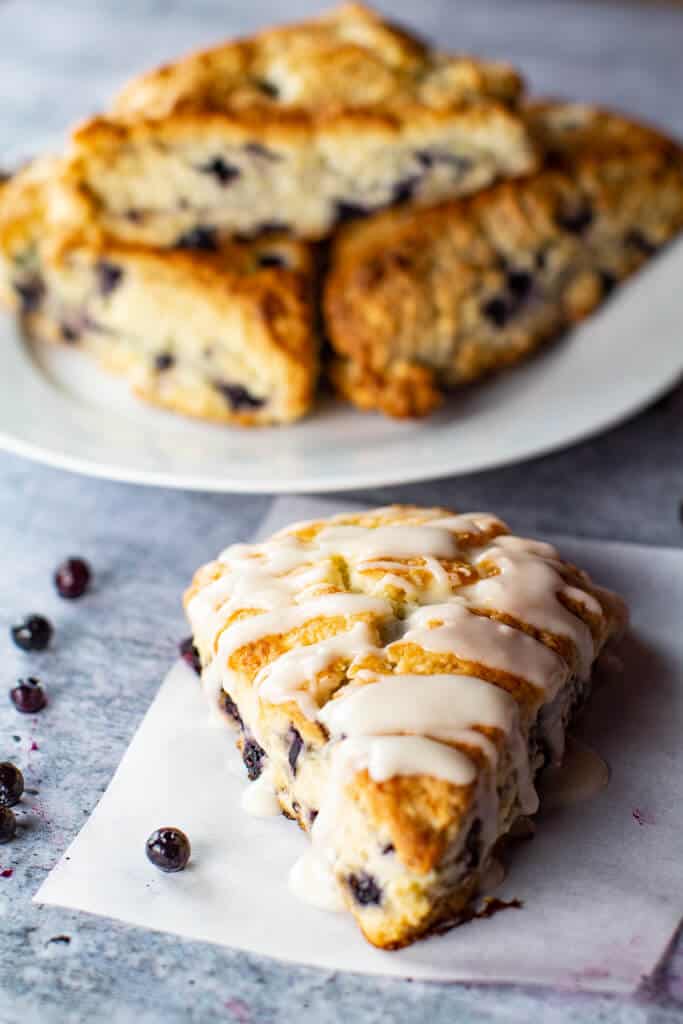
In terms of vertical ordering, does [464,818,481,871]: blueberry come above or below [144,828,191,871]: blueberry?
above

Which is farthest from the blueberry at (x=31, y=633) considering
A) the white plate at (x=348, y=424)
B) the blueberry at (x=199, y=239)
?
the blueberry at (x=199, y=239)

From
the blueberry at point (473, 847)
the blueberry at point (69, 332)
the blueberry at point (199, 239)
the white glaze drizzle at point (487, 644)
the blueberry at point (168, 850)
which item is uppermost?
the blueberry at point (199, 239)

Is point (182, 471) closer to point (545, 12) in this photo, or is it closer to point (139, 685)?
point (139, 685)

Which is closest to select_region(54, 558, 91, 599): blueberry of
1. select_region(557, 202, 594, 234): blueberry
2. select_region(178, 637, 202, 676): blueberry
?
select_region(178, 637, 202, 676): blueberry

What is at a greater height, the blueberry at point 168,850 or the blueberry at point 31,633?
the blueberry at point 168,850

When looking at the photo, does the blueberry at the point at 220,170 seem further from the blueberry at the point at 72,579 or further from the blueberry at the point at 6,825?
the blueberry at the point at 6,825

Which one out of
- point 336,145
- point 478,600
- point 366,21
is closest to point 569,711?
point 478,600

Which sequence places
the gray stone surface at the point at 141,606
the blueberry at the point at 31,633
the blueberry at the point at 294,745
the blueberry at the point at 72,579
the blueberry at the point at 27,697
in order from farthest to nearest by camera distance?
the blueberry at the point at 72,579 < the blueberry at the point at 31,633 < the blueberry at the point at 27,697 < the blueberry at the point at 294,745 < the gray stone surface at the point at 141,606

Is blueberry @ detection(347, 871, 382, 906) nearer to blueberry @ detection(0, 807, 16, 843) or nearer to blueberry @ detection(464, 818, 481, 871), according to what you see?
blueberry @ detection(464, 818, 481, 871)
